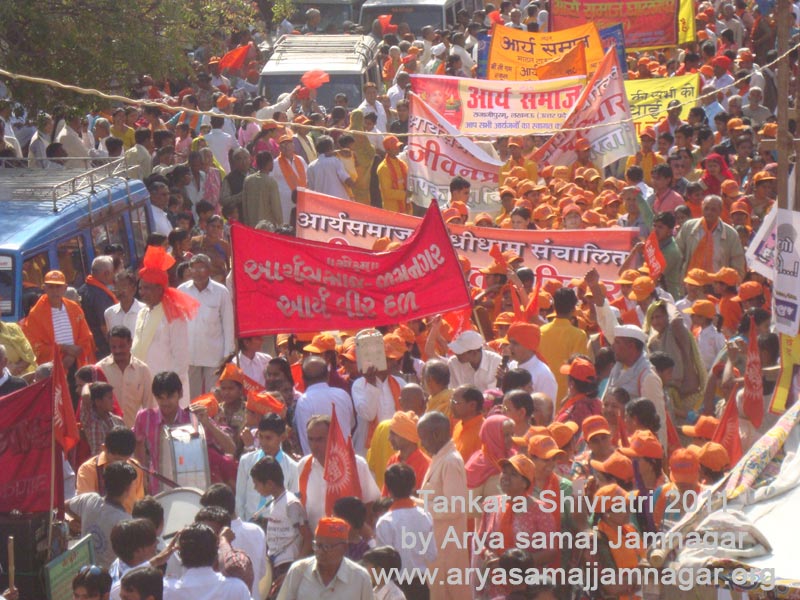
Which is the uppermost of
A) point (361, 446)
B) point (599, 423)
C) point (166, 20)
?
point (166, 20)

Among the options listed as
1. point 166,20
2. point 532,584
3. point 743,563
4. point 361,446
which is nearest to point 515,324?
point 361,446

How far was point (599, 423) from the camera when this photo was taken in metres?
7.89

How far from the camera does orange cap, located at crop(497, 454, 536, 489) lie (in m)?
7.32

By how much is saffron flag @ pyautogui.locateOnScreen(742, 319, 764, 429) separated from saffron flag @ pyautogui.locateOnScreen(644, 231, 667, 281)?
208cm

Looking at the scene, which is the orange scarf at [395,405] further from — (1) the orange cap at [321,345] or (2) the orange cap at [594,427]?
(2) the orange cap at [594,427]

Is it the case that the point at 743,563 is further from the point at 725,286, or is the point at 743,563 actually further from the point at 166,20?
the point at 166,20

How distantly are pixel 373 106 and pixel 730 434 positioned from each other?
11804 mm

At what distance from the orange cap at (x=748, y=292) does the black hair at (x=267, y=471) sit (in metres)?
4.18

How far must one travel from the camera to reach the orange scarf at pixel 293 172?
1606 cm

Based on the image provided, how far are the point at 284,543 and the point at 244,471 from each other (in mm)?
583

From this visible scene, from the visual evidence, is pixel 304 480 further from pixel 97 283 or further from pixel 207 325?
pixel 97 283

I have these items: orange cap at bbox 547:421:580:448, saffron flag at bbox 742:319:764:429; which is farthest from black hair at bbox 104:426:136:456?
saffron flag at bbox 742:319:764:429

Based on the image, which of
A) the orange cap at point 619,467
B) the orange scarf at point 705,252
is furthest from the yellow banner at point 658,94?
the orange cap at point 619,467

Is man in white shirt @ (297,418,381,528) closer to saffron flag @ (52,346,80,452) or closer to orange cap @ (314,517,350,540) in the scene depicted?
orange cap @ (314,517,350,540)
